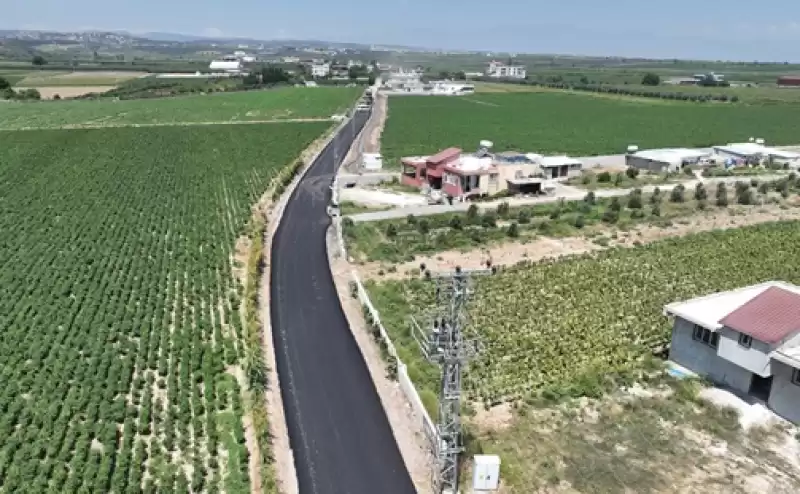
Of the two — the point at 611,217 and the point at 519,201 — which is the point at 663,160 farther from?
the point at 611,217

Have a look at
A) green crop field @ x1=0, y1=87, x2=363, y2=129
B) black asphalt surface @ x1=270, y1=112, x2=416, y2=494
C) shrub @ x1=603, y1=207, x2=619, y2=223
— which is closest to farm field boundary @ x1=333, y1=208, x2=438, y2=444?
black asphalt surface @ x1=270, y1=112, x2=416, y2=494

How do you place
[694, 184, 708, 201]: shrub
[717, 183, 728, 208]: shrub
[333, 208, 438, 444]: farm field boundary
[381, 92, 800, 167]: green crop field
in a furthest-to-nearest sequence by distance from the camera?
[381, 92, 800, 167]: green crop field
[694, 184, 708, 201]: shrub
[717, 183, 728, 208]: shrub
[333, 208, 438, 444]: farm field boundary

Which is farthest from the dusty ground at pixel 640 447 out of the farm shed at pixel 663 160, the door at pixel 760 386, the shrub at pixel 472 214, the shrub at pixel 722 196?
the farm shed at pixel 663 160

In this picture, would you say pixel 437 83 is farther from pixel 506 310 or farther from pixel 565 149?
pixel 506 310

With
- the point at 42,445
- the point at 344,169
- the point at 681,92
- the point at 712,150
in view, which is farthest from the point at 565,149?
the point at 681,92

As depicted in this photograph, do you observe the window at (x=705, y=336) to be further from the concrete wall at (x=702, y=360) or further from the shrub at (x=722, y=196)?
the shrub at (x=722, y=196)

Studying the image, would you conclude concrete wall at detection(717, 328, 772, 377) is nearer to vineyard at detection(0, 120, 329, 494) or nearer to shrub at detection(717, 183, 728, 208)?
vineyard at detection(0, 120, 329, 494)
